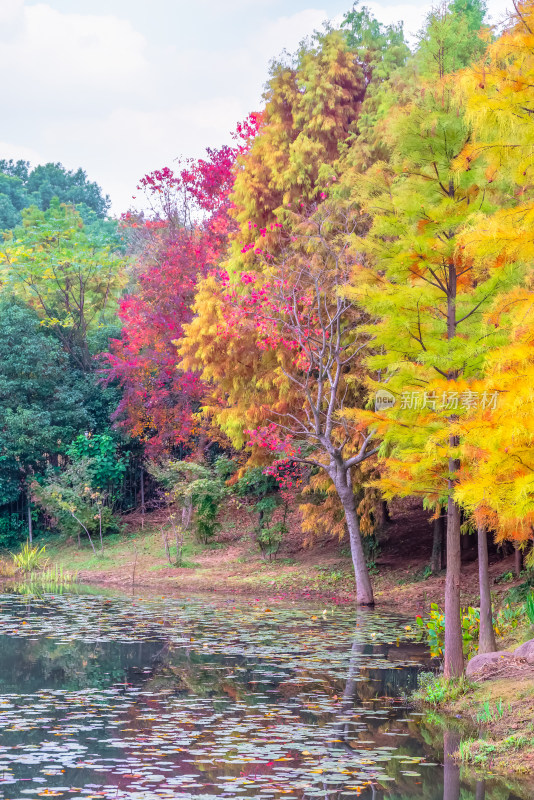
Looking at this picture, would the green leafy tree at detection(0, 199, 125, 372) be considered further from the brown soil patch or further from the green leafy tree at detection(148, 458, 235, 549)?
the brown soil patch

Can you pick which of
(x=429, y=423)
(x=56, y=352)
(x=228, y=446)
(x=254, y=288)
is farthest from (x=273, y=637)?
(x=56, y=352)

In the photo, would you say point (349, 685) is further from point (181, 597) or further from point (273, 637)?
point (181, 597)

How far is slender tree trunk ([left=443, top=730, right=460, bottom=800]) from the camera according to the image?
5484 millimetres

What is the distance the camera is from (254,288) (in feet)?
54.7

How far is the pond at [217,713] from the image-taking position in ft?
17.8

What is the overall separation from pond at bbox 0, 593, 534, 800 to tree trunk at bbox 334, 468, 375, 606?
2.07m

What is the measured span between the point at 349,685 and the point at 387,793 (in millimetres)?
3361

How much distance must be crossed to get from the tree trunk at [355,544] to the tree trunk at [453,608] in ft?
22.6

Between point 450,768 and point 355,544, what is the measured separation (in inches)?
385

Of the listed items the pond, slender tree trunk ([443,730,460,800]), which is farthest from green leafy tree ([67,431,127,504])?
slender tree trunk ([443,730,460,800])

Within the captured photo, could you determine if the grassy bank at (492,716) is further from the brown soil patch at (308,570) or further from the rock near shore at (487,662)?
the brown soil patch at (308,570)

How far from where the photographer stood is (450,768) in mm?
6016

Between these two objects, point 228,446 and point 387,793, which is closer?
point 387,793

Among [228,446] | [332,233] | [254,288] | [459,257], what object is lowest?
[228,446]
